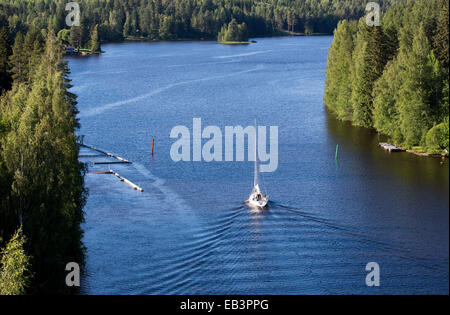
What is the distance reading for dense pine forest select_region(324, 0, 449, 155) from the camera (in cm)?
5622

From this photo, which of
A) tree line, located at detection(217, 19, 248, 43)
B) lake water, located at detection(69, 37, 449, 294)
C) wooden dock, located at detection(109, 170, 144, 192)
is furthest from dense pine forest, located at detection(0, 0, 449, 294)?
tree line, located at detection(217, 19, 248, 43)

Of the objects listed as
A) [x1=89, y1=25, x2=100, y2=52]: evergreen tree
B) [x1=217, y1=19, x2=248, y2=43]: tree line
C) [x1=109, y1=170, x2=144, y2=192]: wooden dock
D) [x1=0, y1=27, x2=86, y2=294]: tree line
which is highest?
[x1=217, y1=19, x2=248, y2=43]: tree line

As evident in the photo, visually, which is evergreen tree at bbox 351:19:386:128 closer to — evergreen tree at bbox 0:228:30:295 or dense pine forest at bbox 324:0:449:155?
dense pine forest at bbox 324:0:449:155

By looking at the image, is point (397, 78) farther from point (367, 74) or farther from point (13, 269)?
point (13, 269)

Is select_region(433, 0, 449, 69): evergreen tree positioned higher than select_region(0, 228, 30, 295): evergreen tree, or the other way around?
select_region(433, 0, 449, 69): evergreen tree

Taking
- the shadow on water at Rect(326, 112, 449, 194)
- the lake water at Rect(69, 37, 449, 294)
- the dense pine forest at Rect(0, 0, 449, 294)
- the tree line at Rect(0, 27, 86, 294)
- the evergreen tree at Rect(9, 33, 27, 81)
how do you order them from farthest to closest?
the evergreen tree at Rect(9, 33, 27, 81)
the shadow on water at Rect(326, 112, 449, 194)
the lake water at Rect(69, 37, 449, 294)
the dense pine forest at Rect(0, 0, 449, 294)
the tree line at Rect(0, 27, 86, 294)

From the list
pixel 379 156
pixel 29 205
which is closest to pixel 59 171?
pixel 29 205

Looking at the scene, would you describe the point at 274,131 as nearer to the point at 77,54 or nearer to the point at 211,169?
the point at 211,169

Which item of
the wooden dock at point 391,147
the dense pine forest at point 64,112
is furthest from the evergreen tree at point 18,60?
the wooden dock at point 391,147

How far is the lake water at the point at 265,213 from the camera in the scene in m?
32.5

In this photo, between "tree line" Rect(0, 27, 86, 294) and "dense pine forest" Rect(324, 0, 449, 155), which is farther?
"dense pine forest" Rect(324, 0, 449, 155)

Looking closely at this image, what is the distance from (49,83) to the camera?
138 ft

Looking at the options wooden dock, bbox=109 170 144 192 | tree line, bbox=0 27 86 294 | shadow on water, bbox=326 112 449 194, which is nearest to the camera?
tree line, bbox=0 27 86 294

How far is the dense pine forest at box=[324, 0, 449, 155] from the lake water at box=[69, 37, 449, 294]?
2.51 metres
